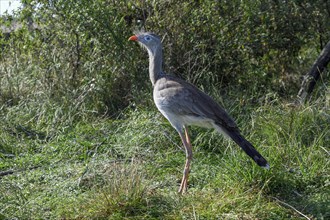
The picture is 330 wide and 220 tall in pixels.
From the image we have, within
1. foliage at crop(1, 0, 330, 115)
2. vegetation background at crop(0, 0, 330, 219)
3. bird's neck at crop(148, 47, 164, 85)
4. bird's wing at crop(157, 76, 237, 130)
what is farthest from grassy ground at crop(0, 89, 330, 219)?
bird's neck at crop(148, 47, 164, 85)

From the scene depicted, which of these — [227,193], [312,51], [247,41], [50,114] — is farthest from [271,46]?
[227,193]

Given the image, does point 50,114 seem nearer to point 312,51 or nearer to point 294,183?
point 294,183

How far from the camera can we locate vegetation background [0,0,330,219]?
455 cm

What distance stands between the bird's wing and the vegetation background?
1.07 ft

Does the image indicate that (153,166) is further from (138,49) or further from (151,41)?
(138,49)

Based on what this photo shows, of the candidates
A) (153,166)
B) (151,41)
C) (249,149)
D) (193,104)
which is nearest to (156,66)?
(151,41)

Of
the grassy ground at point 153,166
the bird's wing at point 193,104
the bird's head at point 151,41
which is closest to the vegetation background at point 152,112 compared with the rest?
the grassy ground at point 153,166

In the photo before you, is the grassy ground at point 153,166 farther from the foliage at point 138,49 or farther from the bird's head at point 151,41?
the bird's head at point 151,41

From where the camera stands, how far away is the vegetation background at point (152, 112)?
4547 mm

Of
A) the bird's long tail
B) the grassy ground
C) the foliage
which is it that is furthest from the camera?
the foliage

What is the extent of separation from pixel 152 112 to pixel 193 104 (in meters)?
1.57

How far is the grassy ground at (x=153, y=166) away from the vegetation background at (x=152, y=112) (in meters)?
0.01

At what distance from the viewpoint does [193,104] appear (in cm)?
512

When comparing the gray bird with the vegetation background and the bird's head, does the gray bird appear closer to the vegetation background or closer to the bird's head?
the vegetation background
